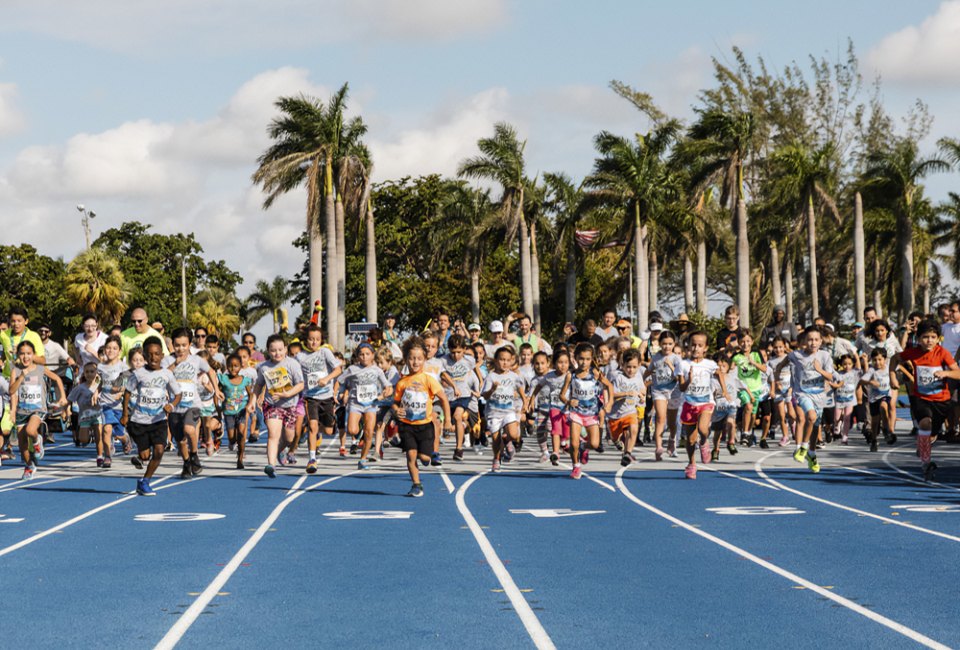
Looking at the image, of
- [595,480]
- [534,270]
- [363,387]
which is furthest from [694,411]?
[534,270]

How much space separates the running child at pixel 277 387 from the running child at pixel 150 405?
1.82 metres

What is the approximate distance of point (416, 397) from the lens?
13.2 m

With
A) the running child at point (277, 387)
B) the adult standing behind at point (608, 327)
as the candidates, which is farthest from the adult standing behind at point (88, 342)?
the adult standing behind at point (608, 327)

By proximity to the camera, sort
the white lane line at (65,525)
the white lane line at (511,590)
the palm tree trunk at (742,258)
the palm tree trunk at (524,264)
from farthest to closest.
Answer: the palm tree trunk at (524,264)
the palm tree trunk at (742,258)
the white lane line at (65,525)
the white lane line at (511,590)

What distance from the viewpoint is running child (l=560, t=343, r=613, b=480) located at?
49.5 ft

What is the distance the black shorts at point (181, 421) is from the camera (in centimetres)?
1417

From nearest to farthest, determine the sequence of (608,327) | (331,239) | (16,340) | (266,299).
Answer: (16,340) < (608,327) < (331,239) < (266,299)

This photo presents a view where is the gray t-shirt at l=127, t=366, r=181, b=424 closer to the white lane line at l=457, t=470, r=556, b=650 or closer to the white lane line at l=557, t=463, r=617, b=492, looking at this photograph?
the white lane line at l=457, t=470, r=556, b=650

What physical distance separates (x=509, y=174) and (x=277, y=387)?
34.7 meters

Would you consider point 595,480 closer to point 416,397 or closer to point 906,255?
point 416,397

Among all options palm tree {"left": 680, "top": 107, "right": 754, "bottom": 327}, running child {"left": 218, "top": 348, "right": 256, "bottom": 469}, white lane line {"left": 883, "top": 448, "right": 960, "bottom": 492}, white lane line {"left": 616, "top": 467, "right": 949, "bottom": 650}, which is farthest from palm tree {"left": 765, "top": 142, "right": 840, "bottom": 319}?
white lane line {"left": 616, "top": 467, "right": 949, "bottom": 650}

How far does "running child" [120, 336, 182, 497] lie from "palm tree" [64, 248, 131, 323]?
4975 cm

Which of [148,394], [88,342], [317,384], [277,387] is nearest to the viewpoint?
[148,394]

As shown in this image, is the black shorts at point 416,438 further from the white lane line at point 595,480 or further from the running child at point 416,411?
the white lane line at point 595,480
